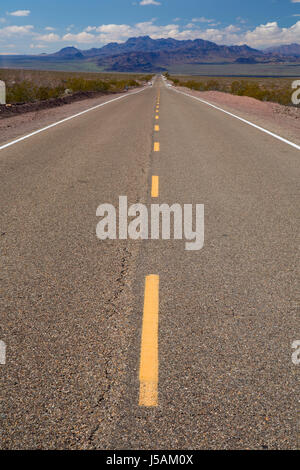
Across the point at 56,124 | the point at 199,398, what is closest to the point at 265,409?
the point at 199,398

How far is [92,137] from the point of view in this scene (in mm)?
12523

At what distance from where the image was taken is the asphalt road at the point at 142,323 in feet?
7.82

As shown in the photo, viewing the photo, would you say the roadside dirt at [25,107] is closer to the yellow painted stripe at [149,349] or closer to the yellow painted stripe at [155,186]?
the yellow painted stripe at [155,186]

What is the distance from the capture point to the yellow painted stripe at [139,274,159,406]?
2.58m

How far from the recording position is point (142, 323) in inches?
130

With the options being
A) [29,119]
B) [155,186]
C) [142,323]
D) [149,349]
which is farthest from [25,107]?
[149,349]

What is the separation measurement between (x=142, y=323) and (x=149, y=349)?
0.35m

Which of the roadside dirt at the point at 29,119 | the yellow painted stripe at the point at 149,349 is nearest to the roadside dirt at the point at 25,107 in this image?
the roadside dirt at the point at 29,119

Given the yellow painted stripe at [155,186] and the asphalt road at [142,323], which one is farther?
the yellow painted stripe at [155,186]

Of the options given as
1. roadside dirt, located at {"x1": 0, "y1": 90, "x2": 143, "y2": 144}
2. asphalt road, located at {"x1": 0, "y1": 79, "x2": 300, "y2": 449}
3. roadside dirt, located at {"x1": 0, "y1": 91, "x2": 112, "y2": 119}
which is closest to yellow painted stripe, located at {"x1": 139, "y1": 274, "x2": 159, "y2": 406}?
asphalt road, located at {"x1": 0, "y1": 79, "x2": 300, "y2": 449}

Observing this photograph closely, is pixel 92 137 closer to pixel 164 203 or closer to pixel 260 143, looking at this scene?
pixel 260 143

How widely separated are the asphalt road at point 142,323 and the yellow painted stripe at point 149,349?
33 mm

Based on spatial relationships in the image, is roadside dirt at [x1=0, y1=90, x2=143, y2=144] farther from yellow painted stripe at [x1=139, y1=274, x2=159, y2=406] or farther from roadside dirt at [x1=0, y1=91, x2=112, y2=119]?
yellow painted stripe at [x1=139, y1=274, x2=159, y2=406]

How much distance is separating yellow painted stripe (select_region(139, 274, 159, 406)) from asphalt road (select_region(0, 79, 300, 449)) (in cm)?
3
